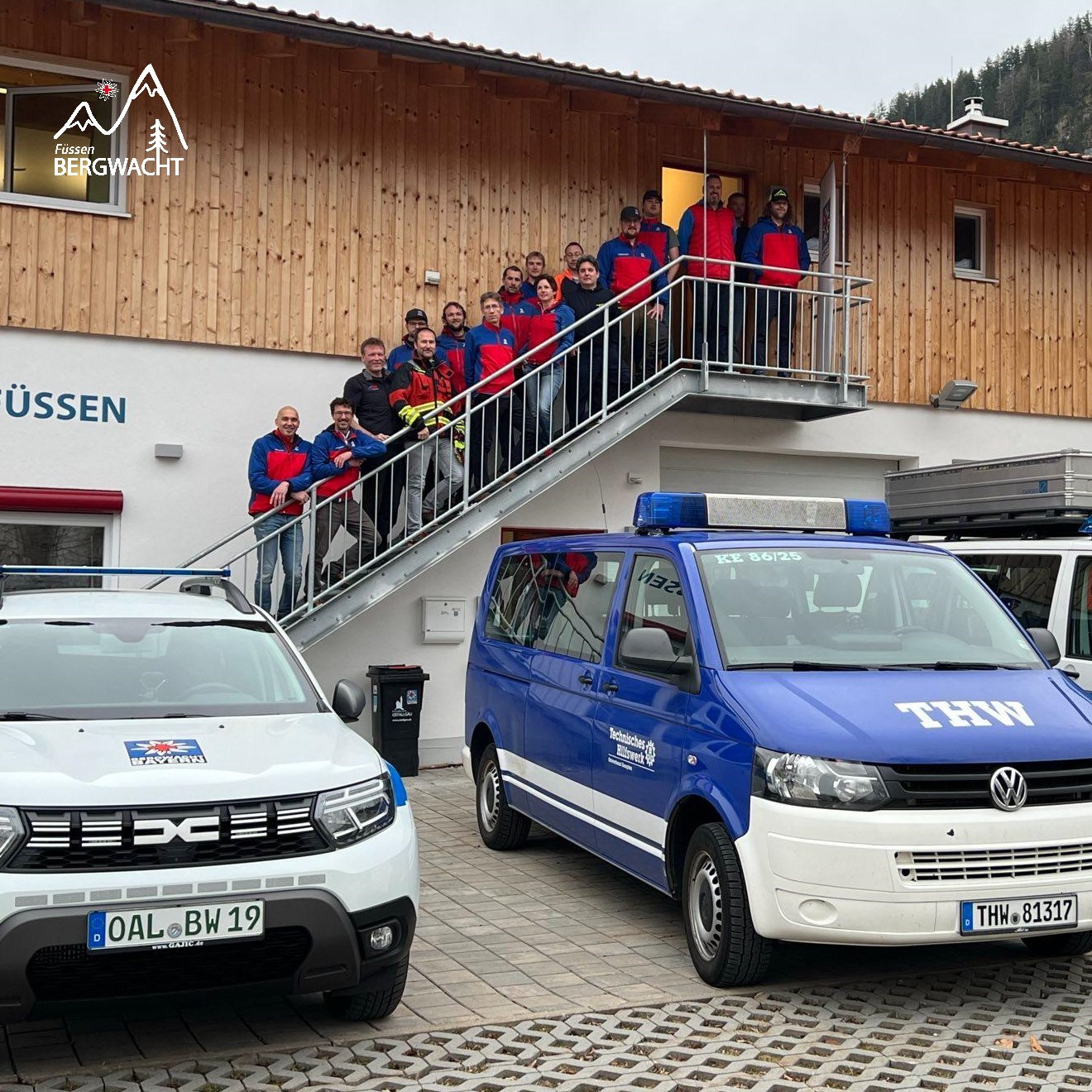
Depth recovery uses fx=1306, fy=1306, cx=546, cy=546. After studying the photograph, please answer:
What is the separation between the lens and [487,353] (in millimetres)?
11414

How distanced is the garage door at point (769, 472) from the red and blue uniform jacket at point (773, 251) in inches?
76.6

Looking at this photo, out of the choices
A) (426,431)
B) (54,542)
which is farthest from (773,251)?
(54,542)

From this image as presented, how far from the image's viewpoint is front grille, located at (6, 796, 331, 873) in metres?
4.17

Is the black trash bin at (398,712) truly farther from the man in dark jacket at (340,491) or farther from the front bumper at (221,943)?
the front bumper at (221,943)

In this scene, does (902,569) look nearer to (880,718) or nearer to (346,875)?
(880,718)

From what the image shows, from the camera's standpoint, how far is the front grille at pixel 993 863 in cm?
482

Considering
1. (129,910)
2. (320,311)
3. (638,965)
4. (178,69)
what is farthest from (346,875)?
(178,69)

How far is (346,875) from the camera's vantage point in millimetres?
4445

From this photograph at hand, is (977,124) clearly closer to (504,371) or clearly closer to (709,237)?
(709,237)

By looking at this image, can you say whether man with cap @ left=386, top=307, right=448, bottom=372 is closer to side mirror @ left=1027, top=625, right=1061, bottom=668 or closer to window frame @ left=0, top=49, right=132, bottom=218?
window frame @ left=0, top=49, right=132, bottom=218

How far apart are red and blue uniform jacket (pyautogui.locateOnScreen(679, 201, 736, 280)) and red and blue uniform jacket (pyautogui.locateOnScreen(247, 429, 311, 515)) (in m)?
4.44

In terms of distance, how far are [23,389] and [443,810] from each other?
5037 millimetres

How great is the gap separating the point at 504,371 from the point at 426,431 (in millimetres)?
852

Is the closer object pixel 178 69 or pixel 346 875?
pixel 346 875
